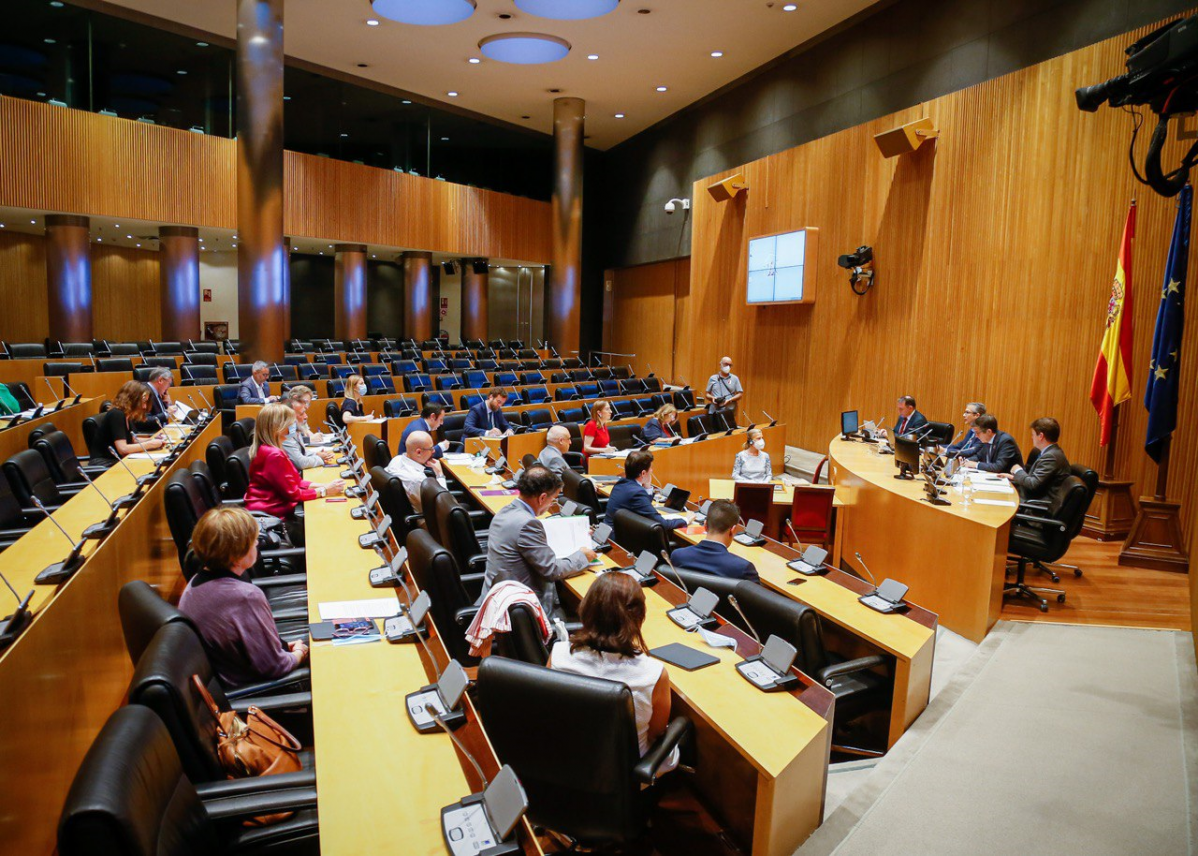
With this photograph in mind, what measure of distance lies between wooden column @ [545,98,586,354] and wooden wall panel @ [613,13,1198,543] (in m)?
5.09

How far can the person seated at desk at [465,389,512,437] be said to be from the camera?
8.42 meters

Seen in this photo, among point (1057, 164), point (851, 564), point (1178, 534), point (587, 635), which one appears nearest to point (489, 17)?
point (1057, 164)

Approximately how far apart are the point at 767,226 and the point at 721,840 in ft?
35.5

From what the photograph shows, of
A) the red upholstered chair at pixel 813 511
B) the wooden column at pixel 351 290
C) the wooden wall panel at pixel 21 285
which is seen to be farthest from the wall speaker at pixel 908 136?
the wooden wall panel at pixel 21 285

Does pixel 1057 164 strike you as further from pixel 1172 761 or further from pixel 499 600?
pixel 499 600

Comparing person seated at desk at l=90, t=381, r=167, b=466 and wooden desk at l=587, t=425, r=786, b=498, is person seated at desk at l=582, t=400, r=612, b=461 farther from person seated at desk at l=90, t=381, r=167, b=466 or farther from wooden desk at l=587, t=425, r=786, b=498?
person seated at desk at l=90, t=381, r=167, b=466

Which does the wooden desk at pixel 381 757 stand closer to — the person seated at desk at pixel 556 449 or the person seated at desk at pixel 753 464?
the person seated at desk at pixel 556 449

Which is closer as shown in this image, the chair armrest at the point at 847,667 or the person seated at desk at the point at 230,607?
the person seated at desk at the point at 230,607

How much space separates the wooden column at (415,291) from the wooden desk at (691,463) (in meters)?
9.71

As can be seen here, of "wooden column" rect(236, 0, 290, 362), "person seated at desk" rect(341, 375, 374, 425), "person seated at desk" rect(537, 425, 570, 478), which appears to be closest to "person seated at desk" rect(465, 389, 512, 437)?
"person seated at desk" rect(341, 375, 374, 425)

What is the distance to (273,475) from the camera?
4.85m

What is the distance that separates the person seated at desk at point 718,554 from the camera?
3786mm

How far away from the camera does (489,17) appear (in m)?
12.6

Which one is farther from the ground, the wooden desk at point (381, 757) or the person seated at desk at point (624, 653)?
the person seated at desk at point (624, 653)
